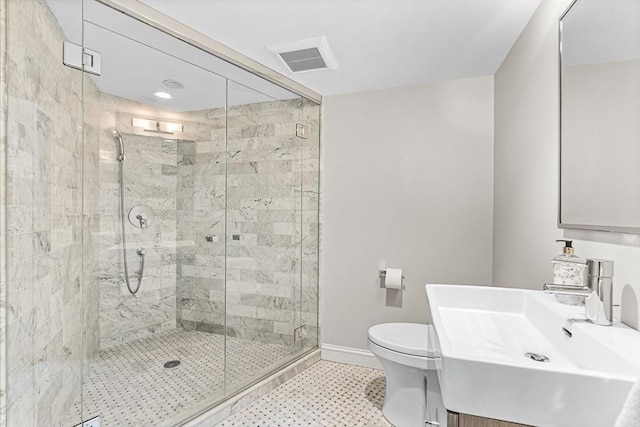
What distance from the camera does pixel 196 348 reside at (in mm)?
2344

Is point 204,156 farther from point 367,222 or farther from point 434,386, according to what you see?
point 434,386

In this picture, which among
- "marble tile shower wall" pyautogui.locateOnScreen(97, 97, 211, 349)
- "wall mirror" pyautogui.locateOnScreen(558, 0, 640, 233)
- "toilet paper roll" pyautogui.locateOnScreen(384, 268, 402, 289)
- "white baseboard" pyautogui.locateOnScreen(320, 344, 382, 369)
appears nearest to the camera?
"wall mirror" pyautogui.locateOnScreen(558, 0, 640, 233)

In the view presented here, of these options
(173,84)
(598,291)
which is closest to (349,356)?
(598,291)

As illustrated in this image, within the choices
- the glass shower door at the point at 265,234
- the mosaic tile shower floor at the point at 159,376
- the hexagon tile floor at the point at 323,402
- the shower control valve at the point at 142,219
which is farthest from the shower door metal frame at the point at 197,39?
the hexagon tile floor at the point at 323,402

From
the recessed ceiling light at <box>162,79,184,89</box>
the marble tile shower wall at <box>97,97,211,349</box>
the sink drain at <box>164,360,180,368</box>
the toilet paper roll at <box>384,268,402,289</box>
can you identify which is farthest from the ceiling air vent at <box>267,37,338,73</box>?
the sink drain at <box>164,360,180,368</box>

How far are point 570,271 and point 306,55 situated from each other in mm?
1847

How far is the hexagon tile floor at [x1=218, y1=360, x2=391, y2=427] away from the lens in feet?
7.14

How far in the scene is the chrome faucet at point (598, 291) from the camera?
106 cm

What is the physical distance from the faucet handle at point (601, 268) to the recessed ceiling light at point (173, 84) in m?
2.15

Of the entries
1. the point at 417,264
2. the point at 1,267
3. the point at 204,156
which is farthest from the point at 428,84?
the point at 1,267

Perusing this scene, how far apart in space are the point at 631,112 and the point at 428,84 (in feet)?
6.22

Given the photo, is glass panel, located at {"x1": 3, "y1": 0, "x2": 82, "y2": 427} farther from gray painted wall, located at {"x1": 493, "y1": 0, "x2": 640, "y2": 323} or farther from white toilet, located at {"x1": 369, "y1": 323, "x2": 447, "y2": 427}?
gray painted wall, located at {"x1": 493, "y1": 0, "x2": 640, "y2": 323}

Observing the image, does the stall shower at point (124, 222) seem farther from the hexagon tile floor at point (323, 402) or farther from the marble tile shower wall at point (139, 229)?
the hexagon tile floor at point (323, 402)

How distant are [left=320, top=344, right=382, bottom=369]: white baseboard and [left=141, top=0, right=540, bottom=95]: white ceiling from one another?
2.14 meters
